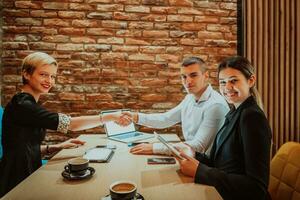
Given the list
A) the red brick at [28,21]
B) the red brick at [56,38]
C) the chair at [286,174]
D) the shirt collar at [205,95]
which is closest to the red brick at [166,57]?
the shirt collar at [205,95]

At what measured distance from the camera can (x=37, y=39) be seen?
117 inches

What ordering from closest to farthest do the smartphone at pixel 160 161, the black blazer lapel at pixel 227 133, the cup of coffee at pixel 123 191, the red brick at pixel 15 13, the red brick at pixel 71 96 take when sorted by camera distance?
the cup of coffee at pixel 123 191 < the black blazer lapel at pixel 227 133 < the smartphone at pixel 160 161 < the red brick at pixel 15 13 < the red brick at pixel 71 96

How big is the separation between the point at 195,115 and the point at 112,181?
1.17 meters

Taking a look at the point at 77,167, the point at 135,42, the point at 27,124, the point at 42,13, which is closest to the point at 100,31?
the point at 135,42

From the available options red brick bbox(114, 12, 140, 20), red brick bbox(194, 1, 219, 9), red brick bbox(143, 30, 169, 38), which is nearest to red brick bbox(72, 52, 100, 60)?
red brick bbox(114, 12, 140, 20)

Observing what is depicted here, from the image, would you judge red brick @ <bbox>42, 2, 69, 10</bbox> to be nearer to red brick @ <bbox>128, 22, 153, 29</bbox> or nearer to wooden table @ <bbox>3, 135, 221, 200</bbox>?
red brick @ <bbox>128, 22, 153, 29</bbox>

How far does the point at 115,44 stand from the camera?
305cm

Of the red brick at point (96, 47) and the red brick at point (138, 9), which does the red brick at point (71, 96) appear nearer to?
the red brick at point (96, 47)

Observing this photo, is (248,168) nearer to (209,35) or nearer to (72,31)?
(209,35)

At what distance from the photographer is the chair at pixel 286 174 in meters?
1.72

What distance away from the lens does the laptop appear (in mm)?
2410

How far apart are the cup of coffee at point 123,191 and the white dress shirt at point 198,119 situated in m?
0.73

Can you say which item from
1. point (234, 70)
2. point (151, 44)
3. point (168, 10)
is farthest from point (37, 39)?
point (234, 70)

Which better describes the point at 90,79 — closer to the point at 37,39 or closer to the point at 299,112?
the point at 37,39
